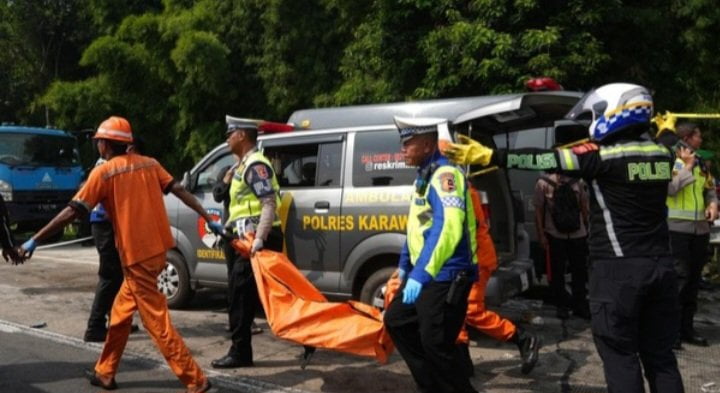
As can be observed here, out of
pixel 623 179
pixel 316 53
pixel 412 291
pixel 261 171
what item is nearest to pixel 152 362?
pixel 261 171

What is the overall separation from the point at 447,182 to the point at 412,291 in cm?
61

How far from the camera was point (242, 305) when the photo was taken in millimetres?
5523

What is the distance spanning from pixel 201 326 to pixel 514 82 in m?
5.71

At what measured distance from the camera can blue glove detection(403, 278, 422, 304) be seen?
3838 mm

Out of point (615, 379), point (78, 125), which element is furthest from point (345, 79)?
point (615, 379)

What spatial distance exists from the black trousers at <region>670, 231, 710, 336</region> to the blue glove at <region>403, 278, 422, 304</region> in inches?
126

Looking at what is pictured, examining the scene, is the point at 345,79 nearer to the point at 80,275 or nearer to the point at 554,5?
the point at 554,5

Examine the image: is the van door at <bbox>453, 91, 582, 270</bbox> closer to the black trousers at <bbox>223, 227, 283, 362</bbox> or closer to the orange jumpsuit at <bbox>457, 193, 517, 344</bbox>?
the orange jumpsuit at <bbox>457, 193, 517, 344</bbox>

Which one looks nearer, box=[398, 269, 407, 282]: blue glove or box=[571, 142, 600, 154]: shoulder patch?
box=[571, 142, 600, 154]: shoulder patch

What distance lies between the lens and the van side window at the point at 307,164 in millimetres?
6809

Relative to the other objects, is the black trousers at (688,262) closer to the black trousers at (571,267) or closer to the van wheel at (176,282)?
the black trousers at (571,267)

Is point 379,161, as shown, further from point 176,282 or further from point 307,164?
→ point 176,282

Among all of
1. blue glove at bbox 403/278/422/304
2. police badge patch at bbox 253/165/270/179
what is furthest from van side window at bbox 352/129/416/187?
blue glove at bbox 403/278/422/304

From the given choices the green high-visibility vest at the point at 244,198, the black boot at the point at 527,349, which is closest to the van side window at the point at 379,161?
the green high-visibility vest at the point at 244,198
